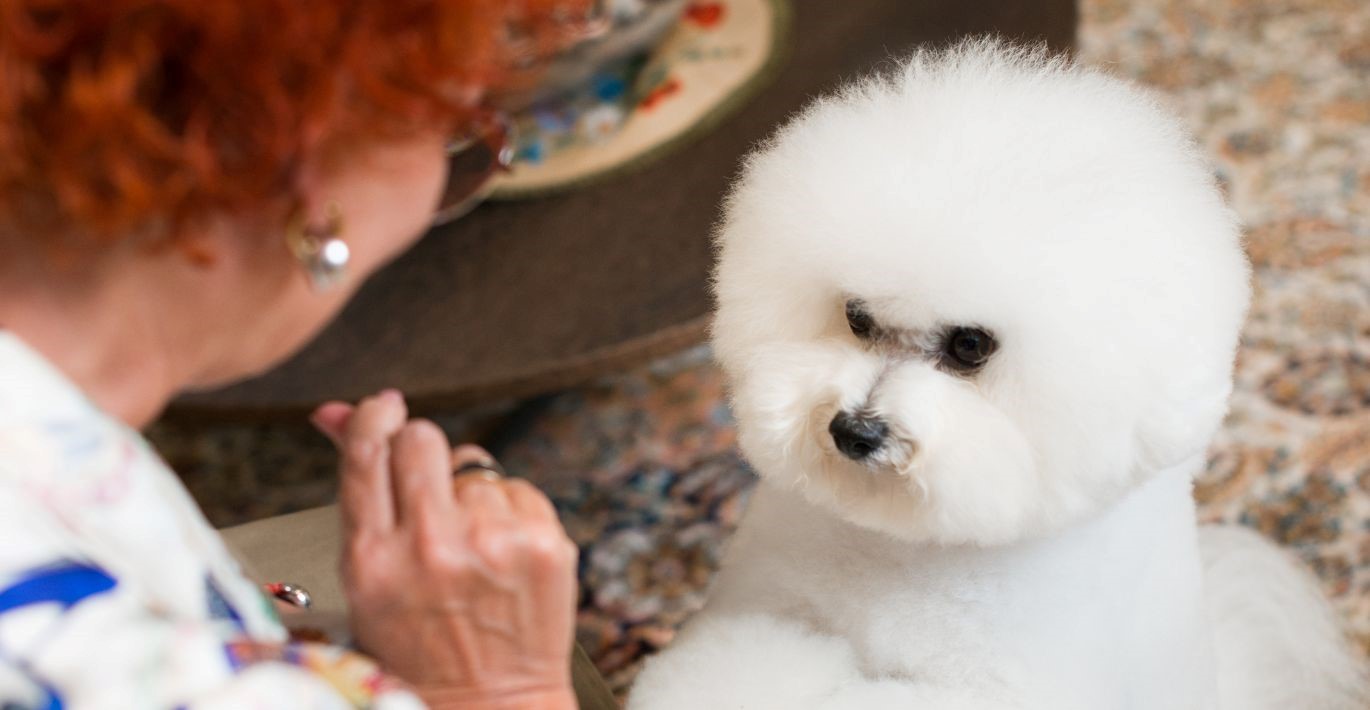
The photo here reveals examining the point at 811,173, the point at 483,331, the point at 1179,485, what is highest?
the point at 811,173

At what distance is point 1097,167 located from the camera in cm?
88

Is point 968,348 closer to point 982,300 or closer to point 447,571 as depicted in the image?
point 982,300

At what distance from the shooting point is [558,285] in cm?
162

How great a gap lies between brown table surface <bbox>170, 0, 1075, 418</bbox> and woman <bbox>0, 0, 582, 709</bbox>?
702 mm

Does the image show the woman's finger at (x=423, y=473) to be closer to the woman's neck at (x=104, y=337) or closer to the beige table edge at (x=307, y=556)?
the woman's neck at (x=104, y=337)

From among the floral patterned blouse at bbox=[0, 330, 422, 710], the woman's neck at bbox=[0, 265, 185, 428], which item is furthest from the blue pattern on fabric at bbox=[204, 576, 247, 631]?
the woman's neck at bbox=[0, 265, 185, 428]

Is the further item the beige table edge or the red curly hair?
the beige table edge

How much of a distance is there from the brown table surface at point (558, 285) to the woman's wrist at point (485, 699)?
0.72 m

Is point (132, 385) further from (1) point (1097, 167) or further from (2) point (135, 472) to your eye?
(1) point (1097, 167)

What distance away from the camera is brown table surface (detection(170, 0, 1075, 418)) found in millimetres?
1524

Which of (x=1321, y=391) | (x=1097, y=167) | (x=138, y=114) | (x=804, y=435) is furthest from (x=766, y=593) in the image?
(x=1321, y=391)

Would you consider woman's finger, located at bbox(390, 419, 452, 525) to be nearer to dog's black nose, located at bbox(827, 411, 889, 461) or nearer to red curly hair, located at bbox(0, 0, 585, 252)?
red curly hair, located at bbox(0, 0, 585, 252)

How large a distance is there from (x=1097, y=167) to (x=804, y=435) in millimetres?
288

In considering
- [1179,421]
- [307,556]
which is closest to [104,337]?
[307,556]
